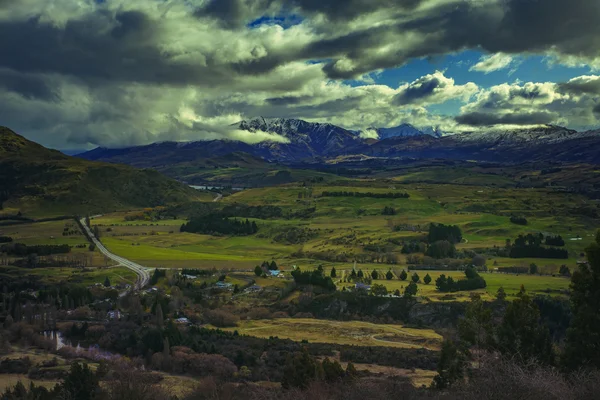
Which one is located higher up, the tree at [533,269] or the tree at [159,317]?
the tree at [533,269]

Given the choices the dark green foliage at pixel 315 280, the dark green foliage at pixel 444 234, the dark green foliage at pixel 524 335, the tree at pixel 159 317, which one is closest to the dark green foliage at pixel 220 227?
the dark green foliage at pixel 444 234

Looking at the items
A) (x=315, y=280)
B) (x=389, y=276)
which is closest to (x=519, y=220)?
(x=389, y=276)

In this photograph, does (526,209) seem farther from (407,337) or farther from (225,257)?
(407,337)

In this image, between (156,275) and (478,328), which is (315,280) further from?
(478,328)

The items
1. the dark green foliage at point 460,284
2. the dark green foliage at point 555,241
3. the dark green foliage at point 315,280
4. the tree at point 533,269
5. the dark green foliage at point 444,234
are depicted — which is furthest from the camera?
the dark green foliage at point 444,234

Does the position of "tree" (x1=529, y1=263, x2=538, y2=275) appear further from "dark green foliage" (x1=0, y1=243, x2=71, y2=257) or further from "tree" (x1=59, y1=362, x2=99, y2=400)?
"dark green foliage" (x1=0, y1=243, x2=71, y2=257)

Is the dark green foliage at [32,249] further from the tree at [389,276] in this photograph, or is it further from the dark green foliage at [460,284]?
the dark green foliage at [460,284]

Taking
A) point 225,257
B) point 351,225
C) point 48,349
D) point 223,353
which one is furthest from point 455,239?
point 48,349
